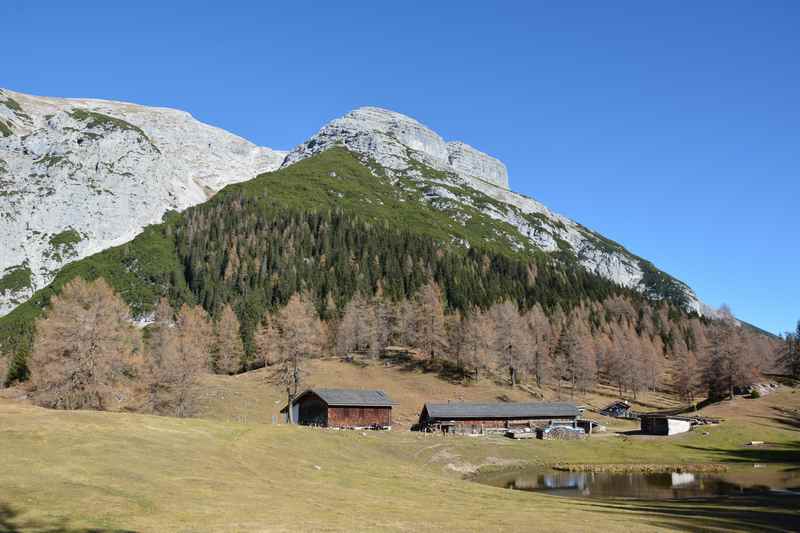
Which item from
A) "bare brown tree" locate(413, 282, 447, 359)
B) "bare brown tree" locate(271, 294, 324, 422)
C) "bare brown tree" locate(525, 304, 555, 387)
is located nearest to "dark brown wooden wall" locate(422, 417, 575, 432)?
"bare brown tree" locate(525, 304, 555, 387)

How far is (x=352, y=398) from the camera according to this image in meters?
93.2

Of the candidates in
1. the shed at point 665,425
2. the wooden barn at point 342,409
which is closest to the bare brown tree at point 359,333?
the wooden barn at point 342,409

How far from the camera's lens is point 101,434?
4406 cm

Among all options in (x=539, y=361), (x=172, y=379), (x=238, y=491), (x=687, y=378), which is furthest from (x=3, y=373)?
(x=687, y=378)

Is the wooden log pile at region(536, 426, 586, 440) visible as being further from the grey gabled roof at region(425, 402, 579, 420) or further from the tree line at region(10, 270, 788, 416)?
the tree line at region(10, 270, 788, 416)

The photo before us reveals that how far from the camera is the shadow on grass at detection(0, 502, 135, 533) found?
21.5 meters

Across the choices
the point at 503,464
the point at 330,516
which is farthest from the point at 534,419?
the point at 330,516

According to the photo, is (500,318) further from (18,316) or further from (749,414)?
(18,316)

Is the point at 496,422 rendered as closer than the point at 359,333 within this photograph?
Yes

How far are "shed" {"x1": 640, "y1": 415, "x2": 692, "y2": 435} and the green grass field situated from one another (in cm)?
4575

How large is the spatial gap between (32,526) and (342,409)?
233 ft

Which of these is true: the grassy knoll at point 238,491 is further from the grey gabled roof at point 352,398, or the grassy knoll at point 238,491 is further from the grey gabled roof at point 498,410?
the grey gabled roof at point 498,410

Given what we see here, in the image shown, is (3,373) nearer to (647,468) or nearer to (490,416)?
(490,416)

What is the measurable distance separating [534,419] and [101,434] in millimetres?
76916
